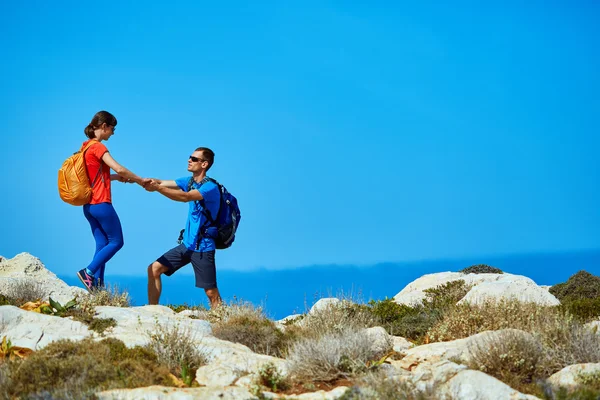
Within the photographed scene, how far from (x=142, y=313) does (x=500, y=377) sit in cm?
547

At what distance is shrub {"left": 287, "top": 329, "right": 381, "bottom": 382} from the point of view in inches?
320

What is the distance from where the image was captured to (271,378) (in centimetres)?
775

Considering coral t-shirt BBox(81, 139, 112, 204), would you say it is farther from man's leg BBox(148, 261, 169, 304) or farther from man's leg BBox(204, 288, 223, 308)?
man's leg BBox(204, 288, 223, 308)

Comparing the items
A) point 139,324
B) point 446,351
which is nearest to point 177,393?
point 139,324

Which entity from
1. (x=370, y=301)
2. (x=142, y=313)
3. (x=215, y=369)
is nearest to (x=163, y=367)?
(x=215, y=369)

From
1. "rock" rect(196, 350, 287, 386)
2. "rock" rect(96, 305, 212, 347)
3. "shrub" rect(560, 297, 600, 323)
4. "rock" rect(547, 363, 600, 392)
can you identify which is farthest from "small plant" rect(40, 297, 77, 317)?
"shrub" rect(560, 297, 600, 323)

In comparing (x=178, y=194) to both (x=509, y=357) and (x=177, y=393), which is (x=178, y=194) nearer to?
(x=177, y=393)

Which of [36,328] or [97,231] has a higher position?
[97,231]

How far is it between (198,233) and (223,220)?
0.50 meters

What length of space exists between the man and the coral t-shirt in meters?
0.75

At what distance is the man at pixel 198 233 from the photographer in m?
12.0

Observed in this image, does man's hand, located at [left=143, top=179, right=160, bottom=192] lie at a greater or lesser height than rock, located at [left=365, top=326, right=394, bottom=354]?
greater

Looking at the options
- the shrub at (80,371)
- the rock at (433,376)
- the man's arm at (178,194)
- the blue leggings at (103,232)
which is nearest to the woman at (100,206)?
the blue leggings at (103,232)

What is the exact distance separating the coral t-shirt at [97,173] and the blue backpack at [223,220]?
1529 millimetres
